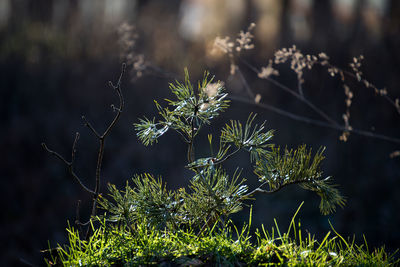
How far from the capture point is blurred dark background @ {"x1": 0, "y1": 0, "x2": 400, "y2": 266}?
5020 mm

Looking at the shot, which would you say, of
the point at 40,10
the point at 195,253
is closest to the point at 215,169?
the point at 195,253

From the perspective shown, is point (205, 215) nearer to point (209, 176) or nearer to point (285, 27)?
point (209, 176)

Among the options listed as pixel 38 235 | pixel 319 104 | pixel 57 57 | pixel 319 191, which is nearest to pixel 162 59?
pixel 57 57

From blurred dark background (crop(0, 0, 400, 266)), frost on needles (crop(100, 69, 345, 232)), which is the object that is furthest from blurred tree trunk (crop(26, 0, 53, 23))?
frost on needles (crop(100, 69, 345, 232))

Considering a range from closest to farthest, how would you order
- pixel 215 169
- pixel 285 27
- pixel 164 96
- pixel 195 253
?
pixel 195 253 → pixel 215 169 → pixel 164 96 → pixel 285 27

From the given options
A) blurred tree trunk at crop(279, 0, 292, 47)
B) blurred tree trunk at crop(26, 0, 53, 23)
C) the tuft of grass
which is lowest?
the tuft of grass

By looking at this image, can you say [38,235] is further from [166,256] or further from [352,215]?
[166,256]

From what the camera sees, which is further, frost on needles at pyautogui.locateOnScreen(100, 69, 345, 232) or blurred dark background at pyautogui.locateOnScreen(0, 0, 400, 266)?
blurred dark background at pyautogui.locateOnScreen(0, 0, 400, 266)

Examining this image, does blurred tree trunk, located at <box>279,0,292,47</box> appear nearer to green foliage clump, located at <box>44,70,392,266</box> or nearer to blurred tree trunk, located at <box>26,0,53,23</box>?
blurred tree trunk, located at <box>26,0,53,23</box>

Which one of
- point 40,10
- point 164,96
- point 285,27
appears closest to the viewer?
point 164,96

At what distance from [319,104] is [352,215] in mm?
1661

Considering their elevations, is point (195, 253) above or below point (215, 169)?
below

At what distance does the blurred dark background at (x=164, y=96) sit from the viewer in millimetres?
5020

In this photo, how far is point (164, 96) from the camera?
6363 millimetres
